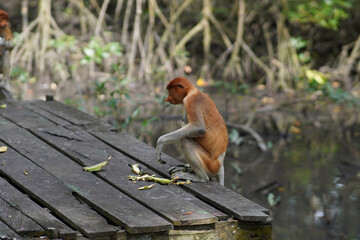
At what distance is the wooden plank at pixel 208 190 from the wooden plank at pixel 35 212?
2.85 ft

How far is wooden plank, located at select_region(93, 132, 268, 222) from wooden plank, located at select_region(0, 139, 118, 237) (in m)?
0.65

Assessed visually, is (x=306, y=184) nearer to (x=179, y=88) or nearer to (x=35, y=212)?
(x=179, y=88)

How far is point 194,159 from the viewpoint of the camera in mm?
3799

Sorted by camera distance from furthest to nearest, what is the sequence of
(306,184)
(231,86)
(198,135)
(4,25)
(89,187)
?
1. (231,86)
2. (306,184)
3. (4,25)
4. (198,135)
5. (89,187)

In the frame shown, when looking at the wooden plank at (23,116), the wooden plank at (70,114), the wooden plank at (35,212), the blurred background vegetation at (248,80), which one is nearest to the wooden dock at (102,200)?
the wooden plank at (35,212)

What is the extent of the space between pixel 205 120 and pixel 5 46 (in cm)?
295

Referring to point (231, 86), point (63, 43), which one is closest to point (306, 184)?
point (231, 86)

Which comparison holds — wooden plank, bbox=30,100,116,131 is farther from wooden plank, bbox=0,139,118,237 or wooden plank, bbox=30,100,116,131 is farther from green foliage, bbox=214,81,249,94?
green foliage, bbox=214,81,249,94

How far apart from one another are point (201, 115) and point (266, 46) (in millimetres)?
8341

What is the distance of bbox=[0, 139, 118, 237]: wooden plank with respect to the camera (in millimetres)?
3009

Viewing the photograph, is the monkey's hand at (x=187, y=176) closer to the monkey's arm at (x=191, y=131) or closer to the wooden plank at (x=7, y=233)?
the monkey's arm at (x=191, y=131)

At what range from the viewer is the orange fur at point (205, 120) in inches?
150

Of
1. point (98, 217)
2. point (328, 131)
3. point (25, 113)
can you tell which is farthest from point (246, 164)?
point (98, 217)

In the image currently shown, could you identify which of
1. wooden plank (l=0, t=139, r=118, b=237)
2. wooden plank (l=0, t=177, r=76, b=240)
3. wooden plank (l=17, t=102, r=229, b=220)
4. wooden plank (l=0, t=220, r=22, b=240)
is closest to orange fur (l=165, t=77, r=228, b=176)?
wooden plank (l=17, t=102, r=229, b=220)
